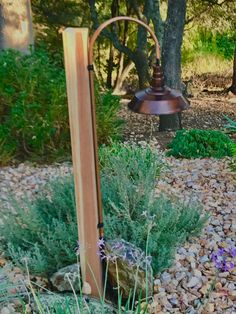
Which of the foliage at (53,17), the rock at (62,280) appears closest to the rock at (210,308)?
the rock at (62,280)

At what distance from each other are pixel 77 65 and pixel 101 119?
127 inches

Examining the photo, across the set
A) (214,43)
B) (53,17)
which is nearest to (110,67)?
(53,17)

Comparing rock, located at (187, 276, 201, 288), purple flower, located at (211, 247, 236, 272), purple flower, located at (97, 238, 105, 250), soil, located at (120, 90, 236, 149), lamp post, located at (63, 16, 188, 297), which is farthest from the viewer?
soil, located at (120, 90, 236, 149)

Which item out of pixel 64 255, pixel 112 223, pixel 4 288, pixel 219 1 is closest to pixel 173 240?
pixel 112 223

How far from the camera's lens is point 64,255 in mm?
2959

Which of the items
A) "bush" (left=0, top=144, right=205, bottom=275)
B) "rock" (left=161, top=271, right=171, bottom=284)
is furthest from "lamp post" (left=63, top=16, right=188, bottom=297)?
"rock" (left=161, top=271, right=171, bottom=284)

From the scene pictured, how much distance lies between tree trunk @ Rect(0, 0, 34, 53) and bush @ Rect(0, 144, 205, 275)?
377cm

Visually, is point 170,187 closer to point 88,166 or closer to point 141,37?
point 88,166

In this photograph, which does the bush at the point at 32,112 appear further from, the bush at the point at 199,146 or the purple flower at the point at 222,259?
the purple flower at the point at 222,259

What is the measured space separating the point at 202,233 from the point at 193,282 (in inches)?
21.1

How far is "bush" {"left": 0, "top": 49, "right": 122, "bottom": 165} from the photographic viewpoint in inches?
212

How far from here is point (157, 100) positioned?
6.98 feet

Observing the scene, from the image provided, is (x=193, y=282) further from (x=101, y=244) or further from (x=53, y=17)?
(x=53, y=17)

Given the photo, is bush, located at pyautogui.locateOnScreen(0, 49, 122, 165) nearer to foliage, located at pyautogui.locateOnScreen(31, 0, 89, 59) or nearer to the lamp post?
the lamp post
